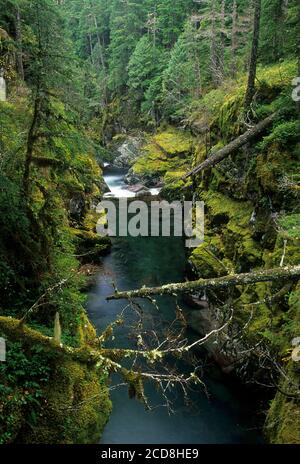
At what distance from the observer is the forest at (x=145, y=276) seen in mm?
8305

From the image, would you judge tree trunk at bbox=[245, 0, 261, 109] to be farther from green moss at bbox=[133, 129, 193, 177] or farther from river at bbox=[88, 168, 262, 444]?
green moss at bbox=[133, 129, 193, 177]

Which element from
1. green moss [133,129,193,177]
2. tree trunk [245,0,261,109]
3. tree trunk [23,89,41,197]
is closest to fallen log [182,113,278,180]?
tree trunk [245,0,261,109]

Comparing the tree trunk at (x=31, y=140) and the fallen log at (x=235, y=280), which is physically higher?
the tree trunk at (x=31, y=140)

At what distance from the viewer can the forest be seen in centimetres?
830

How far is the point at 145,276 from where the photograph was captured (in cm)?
2148

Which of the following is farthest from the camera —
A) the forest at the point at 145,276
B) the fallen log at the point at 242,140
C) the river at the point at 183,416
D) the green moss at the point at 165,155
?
the green moss at the point at 165,155

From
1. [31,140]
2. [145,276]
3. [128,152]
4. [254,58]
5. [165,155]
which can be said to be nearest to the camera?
[31,140]

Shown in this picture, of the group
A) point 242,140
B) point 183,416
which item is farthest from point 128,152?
point 183,416

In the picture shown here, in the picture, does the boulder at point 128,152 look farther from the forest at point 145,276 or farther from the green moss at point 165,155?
the forest at point 145,276

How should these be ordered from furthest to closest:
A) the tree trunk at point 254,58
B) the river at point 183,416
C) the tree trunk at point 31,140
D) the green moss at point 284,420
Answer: the tree trunk at point 254,58, the river at point 183,416, the tree trunk at point 31,140, the green moss at point 284,420

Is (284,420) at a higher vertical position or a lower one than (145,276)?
higher

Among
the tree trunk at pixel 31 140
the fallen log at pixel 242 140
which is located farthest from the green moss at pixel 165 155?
the tree trunk at pixel 31 140

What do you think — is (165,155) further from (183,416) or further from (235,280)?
(235,280)

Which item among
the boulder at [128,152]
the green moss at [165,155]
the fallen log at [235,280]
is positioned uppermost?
the fallen log at [235,280]
